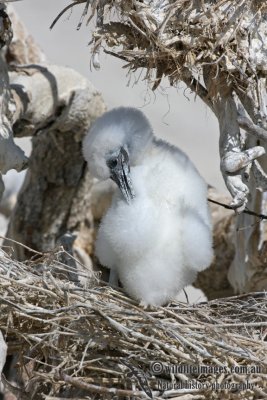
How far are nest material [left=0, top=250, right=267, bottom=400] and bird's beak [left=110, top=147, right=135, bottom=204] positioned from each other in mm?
453

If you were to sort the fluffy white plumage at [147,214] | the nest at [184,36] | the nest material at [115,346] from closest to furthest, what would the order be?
the nest material at [115,346], the nest at [184,36], the fluffy white plumage at [147,214]

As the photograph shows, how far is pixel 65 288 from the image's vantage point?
12.4 feet

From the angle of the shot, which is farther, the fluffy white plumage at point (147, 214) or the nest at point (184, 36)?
the fluffy white plumage at point (147, 214)

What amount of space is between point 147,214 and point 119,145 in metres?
0.32

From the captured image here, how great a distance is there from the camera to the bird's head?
4.16 metres

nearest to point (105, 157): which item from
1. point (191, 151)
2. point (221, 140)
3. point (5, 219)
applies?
point (221, 140)

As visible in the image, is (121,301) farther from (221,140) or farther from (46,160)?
(46,160)

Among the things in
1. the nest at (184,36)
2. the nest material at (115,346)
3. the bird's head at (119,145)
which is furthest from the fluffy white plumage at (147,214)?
the nest at (184,36)

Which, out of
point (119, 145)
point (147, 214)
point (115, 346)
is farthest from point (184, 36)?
point (115, 346)

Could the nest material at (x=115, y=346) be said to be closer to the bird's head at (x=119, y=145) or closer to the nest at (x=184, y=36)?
the bird's head at (x=119, y=145)

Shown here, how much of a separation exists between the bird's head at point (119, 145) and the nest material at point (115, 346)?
526 millimetres

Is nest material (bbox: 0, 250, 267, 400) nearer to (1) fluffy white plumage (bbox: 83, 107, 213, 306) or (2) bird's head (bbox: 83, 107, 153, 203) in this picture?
(1) fluffy white plumage (bbox: 83, 107, 213, 306)

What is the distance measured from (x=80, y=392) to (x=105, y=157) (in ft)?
3.14

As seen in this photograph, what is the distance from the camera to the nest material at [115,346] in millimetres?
3574
